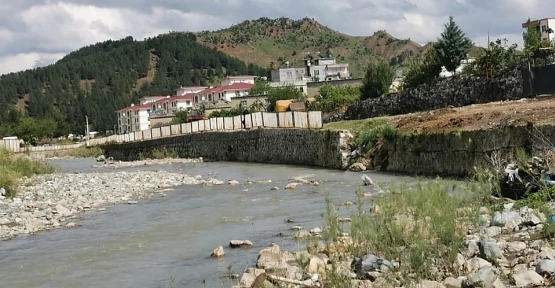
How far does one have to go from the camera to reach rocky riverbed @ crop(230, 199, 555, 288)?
7.14 meters

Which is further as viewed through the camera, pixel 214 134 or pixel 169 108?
pixel 169 108

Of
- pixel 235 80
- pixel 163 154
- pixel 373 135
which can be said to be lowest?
pixel 163 154

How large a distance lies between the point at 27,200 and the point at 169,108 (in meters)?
124

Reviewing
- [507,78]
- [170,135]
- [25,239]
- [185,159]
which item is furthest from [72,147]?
[25,239]

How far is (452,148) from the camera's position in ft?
72.7

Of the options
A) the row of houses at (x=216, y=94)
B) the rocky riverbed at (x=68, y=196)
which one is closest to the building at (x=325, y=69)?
the row of houses at (x=216, y=94)

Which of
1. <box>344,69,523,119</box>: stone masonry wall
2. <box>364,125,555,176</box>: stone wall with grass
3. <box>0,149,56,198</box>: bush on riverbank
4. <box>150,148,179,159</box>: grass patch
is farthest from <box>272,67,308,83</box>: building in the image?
<box>364,125,555,176</box>: stone wall with grass

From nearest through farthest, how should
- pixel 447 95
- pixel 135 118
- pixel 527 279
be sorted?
pixel 527 279
pixel 447 95
pixel 135 118

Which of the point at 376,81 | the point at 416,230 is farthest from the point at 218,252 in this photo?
the point at 376,81

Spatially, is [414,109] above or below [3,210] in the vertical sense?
above

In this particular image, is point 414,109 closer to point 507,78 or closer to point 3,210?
point 507,78

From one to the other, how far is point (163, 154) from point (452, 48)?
81.5 feet

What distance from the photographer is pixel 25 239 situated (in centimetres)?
1535

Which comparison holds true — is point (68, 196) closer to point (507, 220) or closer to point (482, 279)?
point (507, 220)
